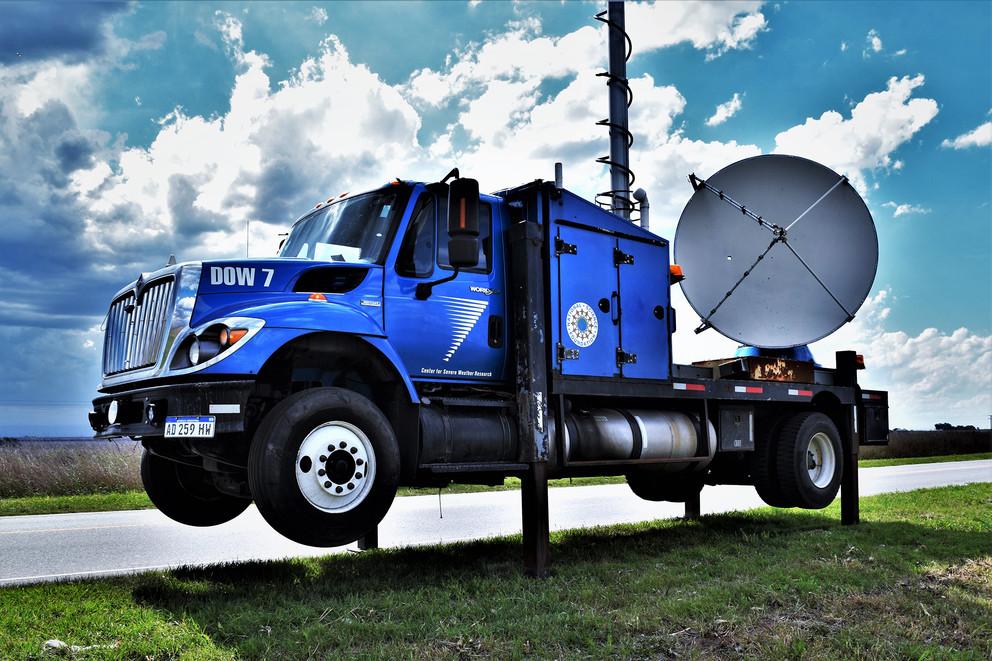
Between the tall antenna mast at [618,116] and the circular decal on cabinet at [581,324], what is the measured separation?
21.8ft

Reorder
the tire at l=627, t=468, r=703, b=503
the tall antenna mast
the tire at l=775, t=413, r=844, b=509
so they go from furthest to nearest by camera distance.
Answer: the tall antenna mast < the tire at l=627, t=468, r=703, b=503 < the tire at l=775, t=413, r=844, b=509

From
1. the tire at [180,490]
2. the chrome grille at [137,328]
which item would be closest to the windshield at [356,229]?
the chrome grille at [137,328]

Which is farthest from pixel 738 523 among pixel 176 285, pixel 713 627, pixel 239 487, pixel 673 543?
pixel 176 285

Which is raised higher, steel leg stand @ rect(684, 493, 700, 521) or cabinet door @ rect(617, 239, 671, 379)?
cabinet door @ rect(617, 239, 671, 379)

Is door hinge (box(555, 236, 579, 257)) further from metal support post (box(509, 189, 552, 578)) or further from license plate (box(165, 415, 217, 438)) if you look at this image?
license plate (box(165, 415, 217, 438))

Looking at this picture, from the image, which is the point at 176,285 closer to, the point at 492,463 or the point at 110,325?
the point at 110,325

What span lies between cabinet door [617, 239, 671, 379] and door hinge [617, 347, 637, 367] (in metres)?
0.02

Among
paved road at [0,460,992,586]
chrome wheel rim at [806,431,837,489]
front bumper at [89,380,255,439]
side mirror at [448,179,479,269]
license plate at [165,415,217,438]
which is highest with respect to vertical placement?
side mirror at [448,179,479,269]

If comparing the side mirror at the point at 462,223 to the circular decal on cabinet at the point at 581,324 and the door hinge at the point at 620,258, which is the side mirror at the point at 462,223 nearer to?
the circular decal on cabinet at the point at 581,324

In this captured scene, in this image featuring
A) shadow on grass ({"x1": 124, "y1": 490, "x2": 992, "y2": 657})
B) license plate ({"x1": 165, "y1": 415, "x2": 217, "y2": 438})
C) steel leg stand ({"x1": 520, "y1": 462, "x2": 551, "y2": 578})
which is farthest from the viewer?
steel leg stand ({"x1": 520, "y1": 462, "x2": 551, "y2": 578})

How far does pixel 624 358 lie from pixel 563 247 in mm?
1354

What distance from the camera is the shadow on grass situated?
5059mm

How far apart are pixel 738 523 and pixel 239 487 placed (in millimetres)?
6758

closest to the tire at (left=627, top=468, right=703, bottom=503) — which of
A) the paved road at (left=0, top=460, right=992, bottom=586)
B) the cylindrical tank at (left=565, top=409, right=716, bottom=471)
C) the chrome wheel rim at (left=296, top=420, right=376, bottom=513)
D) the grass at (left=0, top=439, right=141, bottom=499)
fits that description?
the paved road at (left=0, top=460, right=992, bottom=586)
